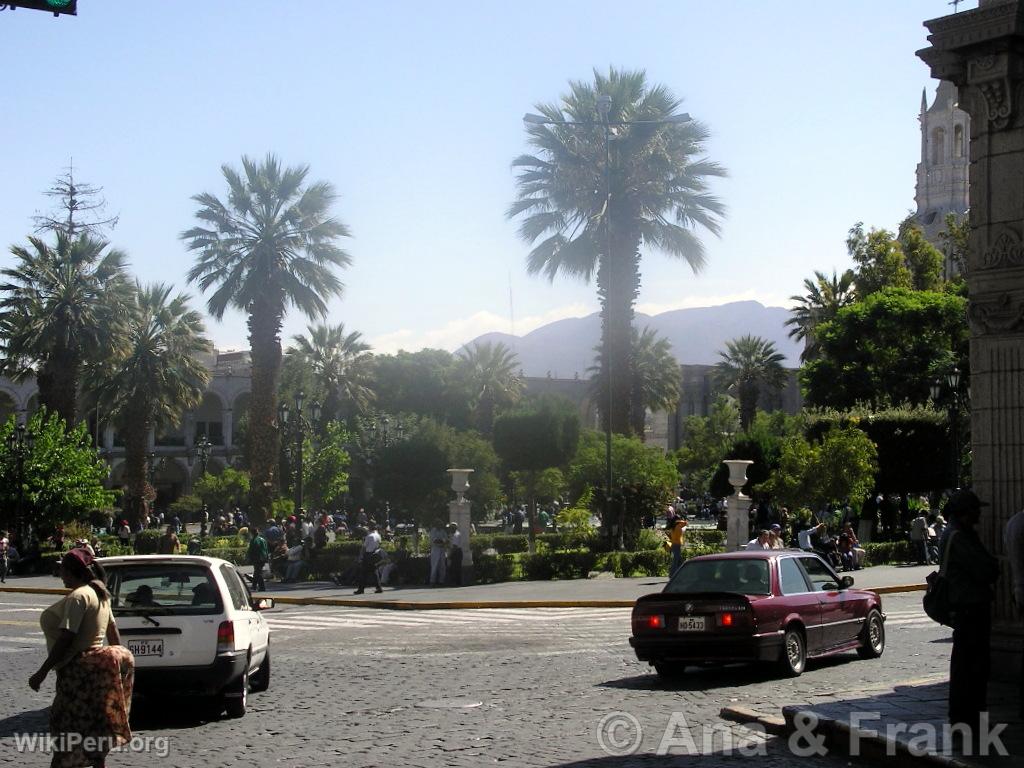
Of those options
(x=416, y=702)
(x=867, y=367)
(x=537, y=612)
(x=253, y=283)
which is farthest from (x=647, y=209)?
(x=416, y=702)

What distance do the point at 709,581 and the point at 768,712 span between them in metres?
3.15

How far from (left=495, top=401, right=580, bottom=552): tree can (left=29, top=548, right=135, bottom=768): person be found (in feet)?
128

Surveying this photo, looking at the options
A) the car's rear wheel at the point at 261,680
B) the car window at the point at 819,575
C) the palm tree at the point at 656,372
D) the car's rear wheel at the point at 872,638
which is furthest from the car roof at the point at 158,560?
the palm tree at the point at 656,372

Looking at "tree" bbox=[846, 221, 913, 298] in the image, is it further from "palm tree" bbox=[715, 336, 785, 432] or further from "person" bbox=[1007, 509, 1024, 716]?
"person" bbox=[1007, 509, 1024, 716]

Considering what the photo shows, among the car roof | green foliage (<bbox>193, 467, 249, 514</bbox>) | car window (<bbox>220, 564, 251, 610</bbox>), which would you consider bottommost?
car window (<bbox>220, 564, 251, 610</bbox>)

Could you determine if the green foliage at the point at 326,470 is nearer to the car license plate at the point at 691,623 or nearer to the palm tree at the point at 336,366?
the palm tree at the point at 336,366

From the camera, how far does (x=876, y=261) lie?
67.4m

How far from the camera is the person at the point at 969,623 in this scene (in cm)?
905

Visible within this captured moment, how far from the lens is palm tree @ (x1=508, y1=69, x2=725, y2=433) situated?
148ft

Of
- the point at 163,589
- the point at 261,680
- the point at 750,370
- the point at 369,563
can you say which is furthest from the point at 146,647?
the point at 750,370

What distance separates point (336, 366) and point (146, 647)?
211 feet

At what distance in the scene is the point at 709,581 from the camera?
1420 centimetres

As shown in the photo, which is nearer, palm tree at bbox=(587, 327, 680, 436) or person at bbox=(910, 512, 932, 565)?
person at bbox=(910, 512, 932, 565)

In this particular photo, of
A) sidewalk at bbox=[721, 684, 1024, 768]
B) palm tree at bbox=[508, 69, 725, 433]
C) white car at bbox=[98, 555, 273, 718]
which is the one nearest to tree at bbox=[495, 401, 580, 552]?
palm tree at bbox=[508, 69, 725, 433]
